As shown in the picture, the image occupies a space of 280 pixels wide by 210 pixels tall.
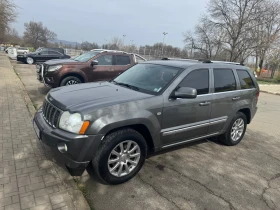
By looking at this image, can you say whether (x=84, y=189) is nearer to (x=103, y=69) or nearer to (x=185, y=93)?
(x=185, y=93)

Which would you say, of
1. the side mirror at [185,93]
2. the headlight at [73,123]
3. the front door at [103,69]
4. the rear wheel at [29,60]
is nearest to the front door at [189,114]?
the side mirror at [185,93]

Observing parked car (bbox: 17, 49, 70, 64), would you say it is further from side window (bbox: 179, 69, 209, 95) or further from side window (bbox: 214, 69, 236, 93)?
side window (bbox: 179, 69, 209, 95)

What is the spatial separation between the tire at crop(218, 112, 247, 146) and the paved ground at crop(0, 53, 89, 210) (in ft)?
10.6

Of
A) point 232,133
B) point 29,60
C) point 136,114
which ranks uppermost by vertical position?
point 136,114

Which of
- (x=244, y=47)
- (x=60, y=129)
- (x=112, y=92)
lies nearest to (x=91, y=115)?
(x=60, y=129)

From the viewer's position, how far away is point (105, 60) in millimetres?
8742

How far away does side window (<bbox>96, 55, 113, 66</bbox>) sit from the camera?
8613 millimetres

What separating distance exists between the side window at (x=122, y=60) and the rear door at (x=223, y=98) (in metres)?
5.17

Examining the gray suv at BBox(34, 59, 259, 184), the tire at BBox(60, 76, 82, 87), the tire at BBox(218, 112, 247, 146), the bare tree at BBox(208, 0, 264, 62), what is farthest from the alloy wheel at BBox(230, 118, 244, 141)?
the bare tree at BBox(208, 0, 264, 62)

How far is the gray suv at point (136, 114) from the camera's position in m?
2.85

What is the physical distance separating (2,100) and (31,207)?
Result: 5129 mm

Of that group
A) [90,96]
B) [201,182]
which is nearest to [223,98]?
[201,182]

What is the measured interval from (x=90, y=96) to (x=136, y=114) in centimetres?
73

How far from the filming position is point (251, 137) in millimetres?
5836
